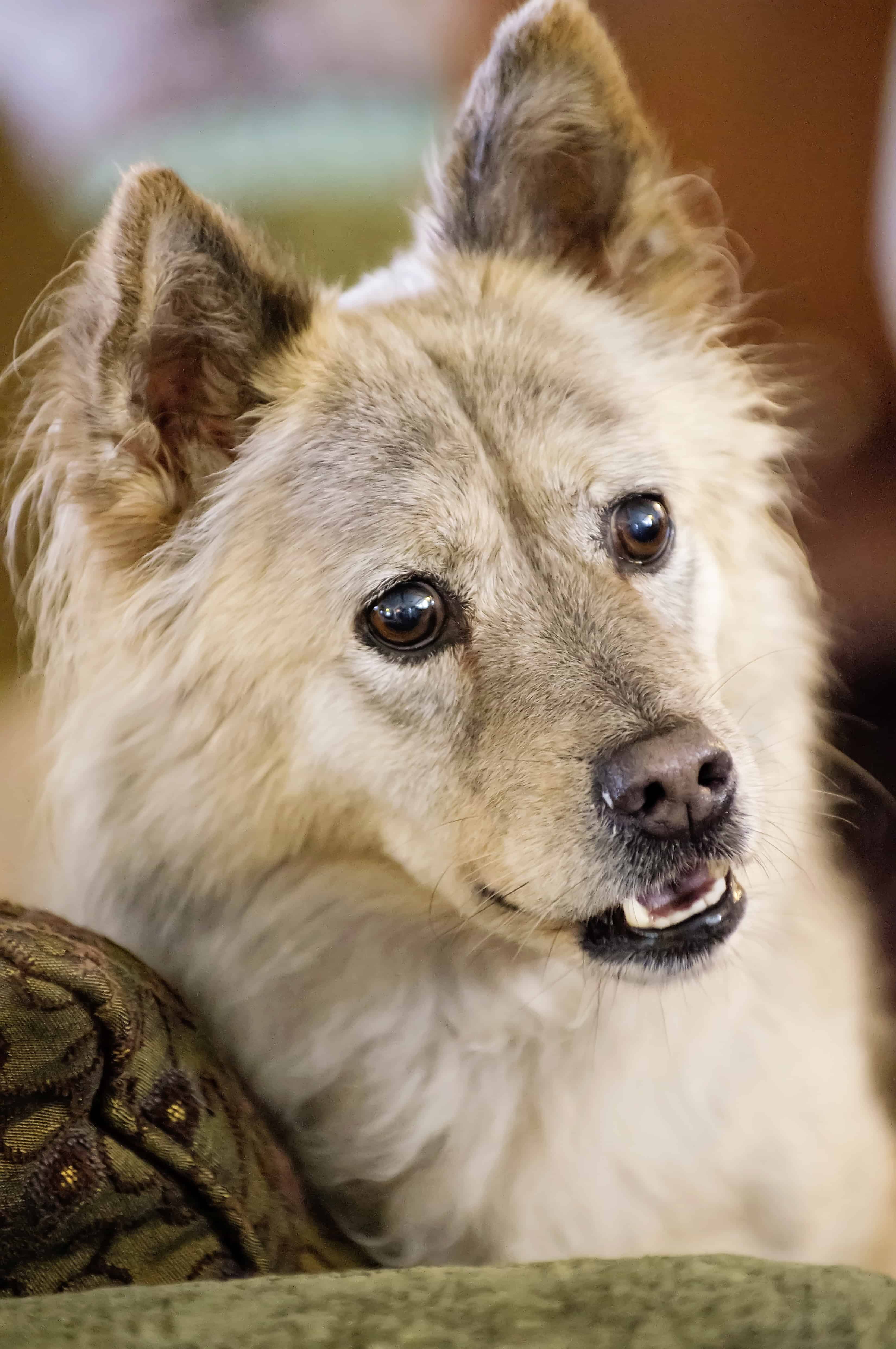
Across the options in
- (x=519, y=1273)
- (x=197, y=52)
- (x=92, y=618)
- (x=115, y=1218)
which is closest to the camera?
(x=519, y=1273)

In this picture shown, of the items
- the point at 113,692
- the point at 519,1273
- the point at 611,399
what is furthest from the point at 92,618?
the point at 519,1273

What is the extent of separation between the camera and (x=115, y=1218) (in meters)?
0.77

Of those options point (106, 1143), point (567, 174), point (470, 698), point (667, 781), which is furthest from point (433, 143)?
point (106, 1143)

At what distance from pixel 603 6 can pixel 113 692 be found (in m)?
1.09

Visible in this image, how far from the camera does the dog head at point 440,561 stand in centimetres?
95

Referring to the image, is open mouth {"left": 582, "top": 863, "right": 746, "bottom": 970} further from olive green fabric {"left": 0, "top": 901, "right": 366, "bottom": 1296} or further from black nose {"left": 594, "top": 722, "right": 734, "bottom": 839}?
olive green fabric {"left": 0, "top": 901, "right": 366, "bottom": 1296}

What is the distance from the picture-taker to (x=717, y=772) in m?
0.92

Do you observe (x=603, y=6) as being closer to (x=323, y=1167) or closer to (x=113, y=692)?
(x=113, y=692)

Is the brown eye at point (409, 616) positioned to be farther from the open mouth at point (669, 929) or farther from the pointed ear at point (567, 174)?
the pointed ear at point (567, 174)

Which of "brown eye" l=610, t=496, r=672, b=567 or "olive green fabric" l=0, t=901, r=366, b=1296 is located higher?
"brown eye" l=610, t=496, r=672, b=567

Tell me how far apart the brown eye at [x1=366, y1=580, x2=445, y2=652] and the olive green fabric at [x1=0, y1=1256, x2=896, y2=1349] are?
0.57 m

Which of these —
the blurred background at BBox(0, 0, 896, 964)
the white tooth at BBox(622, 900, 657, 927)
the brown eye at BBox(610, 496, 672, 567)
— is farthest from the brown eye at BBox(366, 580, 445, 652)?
the blurred background at BBox(0, 0, 896, 964)

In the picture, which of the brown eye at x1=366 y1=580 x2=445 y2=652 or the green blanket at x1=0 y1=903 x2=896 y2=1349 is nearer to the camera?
the green blanket at x1=0 y1=903 x2=896 y2=1349

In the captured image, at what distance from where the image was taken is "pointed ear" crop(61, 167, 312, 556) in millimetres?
921
